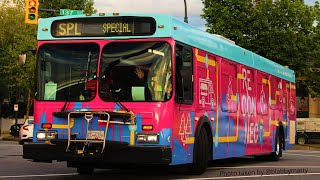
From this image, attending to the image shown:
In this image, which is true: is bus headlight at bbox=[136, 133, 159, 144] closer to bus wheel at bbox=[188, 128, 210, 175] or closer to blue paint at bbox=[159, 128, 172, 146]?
blue paint at bbox=[159, 128, 172, 146]

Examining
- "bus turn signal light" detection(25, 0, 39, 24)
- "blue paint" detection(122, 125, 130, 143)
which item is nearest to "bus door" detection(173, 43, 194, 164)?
"blue paint" detection(122, 125, 130, 143)

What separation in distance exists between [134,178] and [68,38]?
10.7 feet

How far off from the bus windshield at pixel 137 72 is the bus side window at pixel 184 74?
14.3 inches

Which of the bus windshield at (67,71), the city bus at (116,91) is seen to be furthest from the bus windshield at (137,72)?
the bus windshield at (67,71)

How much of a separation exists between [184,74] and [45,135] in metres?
2.82

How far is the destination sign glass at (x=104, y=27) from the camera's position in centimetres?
1040

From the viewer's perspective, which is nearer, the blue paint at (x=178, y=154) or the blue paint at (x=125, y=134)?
the blue paint at (x=125, y=134)

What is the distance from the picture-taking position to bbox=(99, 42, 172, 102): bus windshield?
1013 centimetres

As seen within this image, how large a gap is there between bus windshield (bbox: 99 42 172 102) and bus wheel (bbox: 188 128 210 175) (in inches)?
80.4

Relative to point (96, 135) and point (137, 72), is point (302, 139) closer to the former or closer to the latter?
point (137, 72)

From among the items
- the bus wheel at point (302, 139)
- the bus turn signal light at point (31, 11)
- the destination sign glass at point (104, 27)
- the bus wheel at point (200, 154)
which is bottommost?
the bus wheel at point (302, 139)

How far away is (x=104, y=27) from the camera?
34.6ft

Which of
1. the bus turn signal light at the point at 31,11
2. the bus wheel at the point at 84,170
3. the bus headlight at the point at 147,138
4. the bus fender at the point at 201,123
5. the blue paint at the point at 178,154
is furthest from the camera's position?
the bus turn signal light at the point at 31,11

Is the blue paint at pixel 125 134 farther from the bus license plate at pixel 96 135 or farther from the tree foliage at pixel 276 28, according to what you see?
the tree foliage at pixel 276 28
